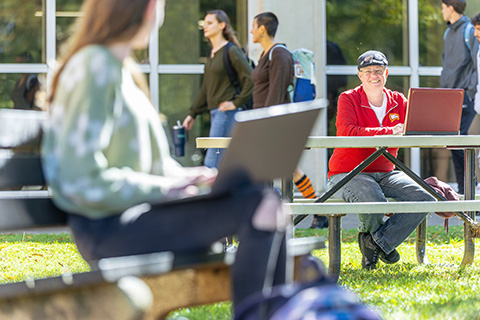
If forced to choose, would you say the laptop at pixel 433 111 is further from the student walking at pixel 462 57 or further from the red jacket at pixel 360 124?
the student walking at pixel 462 57

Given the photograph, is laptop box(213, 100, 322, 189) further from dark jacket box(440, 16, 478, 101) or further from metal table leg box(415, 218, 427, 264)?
dark jacket box(440, 16, 478, 101)

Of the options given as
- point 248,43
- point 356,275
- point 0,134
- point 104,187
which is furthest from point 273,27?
point 104,187

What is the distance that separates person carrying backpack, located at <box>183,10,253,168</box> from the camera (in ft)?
26.3

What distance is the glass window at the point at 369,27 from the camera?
1012 centimetres

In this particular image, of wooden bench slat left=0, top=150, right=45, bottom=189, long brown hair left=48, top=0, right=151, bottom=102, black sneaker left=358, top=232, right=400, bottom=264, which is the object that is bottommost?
black sneaker left=358, top=232, right=400, bottom=264

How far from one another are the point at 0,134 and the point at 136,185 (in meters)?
0.76

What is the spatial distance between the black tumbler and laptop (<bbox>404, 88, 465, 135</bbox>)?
4.19 meters

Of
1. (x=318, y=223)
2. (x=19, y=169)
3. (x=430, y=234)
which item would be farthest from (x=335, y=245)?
(x=318, y=223)

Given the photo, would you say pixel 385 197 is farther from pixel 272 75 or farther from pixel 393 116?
pixel 272 75

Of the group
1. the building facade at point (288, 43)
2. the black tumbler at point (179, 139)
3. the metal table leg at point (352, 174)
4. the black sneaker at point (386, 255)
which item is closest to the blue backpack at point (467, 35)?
the building facade at point (288, 43)

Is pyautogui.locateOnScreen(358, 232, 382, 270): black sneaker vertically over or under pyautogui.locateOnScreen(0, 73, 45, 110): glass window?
under

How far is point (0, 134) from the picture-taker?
3025 millimetres

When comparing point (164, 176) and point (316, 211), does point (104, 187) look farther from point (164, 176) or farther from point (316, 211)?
point (316, 211)

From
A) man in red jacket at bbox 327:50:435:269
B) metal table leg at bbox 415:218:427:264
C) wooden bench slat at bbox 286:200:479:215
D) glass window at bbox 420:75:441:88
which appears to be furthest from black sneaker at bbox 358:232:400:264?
glass window at bbox 420:75:441:88
